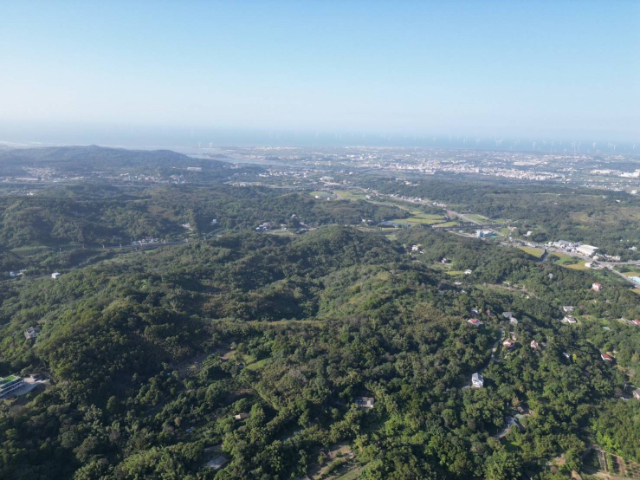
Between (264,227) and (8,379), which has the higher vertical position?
(8,379)

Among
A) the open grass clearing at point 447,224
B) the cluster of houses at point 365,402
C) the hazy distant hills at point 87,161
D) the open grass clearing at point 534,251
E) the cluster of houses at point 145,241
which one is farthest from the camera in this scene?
the hazy distant hills at point 87,161

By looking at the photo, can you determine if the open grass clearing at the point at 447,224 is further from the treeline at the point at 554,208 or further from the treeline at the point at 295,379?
the treeline at the point at 295,379

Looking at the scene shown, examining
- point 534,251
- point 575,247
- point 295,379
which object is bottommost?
point 534,251

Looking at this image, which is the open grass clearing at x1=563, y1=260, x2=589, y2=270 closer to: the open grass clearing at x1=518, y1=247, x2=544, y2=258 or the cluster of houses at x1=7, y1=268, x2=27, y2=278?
the open grass clearing at x1=518, y1=247, x2=544, y2=258

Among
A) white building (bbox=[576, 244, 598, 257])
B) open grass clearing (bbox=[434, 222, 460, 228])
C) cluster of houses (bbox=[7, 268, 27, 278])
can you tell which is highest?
cluster of houses (bbox=[7, 268, 27, 278])

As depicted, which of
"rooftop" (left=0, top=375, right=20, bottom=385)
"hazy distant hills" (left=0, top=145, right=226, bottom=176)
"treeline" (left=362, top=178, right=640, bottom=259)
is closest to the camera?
"rooftop" (left=0, top=375, right=20, bottom=385)

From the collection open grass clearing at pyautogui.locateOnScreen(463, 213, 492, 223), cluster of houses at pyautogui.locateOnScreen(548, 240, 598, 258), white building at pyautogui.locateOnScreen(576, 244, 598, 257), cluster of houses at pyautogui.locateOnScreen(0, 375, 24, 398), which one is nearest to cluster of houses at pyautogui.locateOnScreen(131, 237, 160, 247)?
cluster of houses at pyautogui.locateOnScreen(0, 375, 24, 398)

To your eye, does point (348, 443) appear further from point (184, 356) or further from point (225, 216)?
point (225, 216)

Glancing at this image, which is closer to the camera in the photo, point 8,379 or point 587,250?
point 8,379

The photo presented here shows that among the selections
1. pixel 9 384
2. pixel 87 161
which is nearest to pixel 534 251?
pixel 9 384

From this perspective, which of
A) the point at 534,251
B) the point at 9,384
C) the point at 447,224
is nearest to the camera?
the point at 9,384

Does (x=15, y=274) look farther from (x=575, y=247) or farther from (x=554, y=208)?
(x=554, y=208)

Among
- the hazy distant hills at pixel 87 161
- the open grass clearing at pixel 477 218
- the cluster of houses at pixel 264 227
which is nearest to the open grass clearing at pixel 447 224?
the open grass clearing at pixel 477 218
